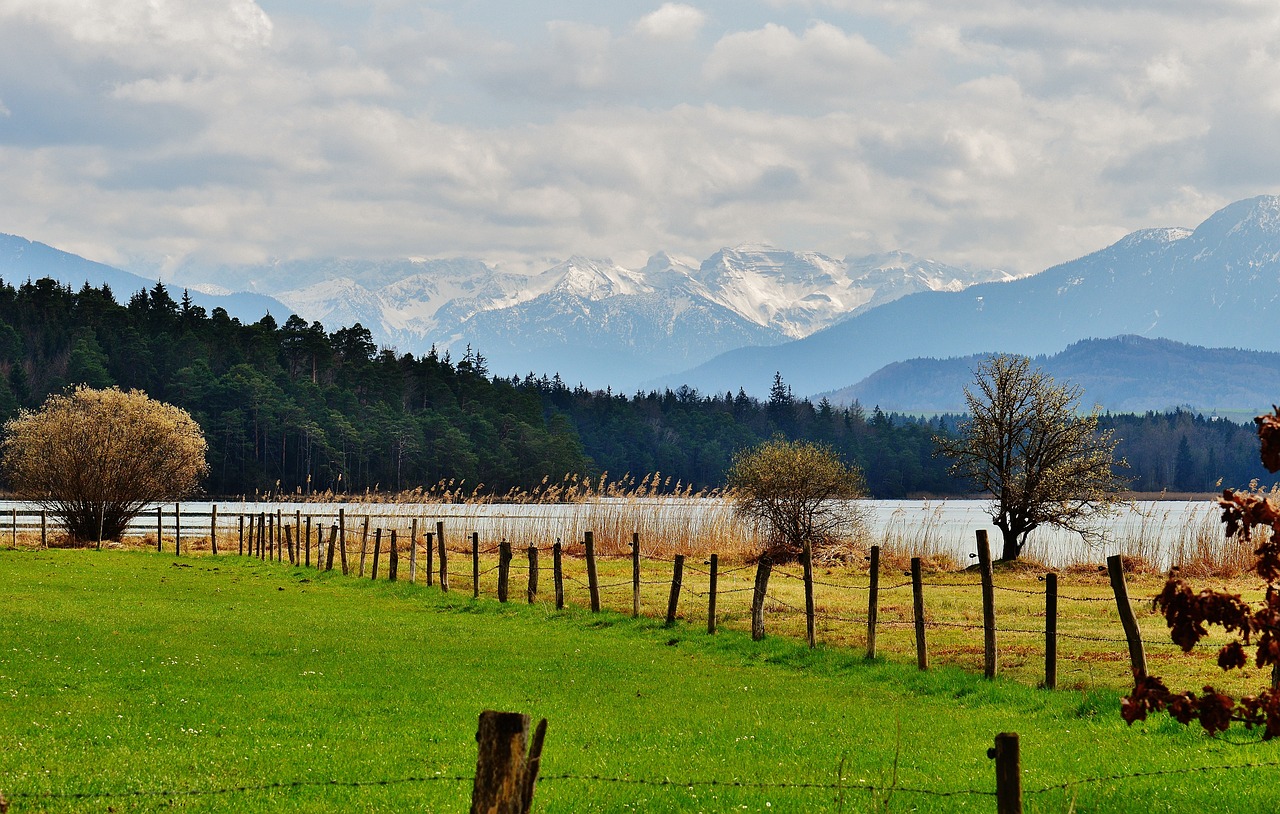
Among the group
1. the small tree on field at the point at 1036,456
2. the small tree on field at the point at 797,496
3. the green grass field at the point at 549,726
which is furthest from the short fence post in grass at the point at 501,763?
the small tree on field at the point at 797,496

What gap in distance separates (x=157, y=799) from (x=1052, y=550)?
160 ft

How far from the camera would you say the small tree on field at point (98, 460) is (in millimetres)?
50469

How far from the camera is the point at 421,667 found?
58.6 ft

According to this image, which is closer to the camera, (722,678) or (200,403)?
(722,678)

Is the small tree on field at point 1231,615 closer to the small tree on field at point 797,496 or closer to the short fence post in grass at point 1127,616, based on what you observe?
the short fence post in grass at point 1127,616

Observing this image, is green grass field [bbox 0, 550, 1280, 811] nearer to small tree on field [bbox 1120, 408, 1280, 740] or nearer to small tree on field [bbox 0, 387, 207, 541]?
small tree on field [bbox 1120, 408, 1280, 740]

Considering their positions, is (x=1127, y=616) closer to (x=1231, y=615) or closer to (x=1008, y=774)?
(x=1231, y=615)

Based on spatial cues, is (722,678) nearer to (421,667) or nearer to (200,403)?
(421,667)

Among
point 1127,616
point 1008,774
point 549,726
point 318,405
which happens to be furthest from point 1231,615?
point 318,405

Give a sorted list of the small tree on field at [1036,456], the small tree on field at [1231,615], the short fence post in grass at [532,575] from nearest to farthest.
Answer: the small tree on field at [1231,615] < the short fence post in grass at [532,575] < the small tree on field at [1036,456]

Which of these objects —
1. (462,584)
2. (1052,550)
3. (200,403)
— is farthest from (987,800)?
(200,403)

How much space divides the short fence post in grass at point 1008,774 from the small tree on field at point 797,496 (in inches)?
1489

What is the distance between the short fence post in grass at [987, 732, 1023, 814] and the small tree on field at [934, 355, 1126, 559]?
36386 millimetres

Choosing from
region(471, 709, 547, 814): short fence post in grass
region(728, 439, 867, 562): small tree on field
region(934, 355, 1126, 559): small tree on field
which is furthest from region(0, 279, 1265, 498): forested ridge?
region(471, 709, 547, 814): short fence post in grass
